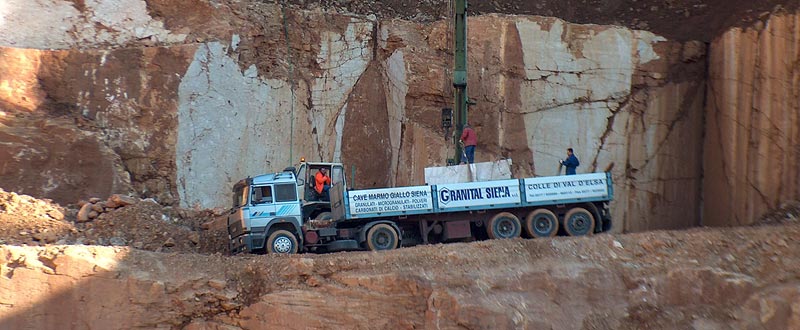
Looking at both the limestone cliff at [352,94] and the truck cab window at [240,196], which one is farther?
the limestone cliff at [352,94]

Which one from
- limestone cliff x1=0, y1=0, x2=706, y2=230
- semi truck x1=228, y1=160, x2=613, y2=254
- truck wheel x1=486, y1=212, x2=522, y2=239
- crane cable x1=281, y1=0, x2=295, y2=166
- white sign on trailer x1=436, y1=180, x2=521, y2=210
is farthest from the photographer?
crane cable x1=281, y1=0, x2=295, y2=166

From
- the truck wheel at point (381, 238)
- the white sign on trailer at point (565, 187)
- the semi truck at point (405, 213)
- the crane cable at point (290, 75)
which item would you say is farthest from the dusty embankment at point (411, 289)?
the crane cable at point (290, 75)

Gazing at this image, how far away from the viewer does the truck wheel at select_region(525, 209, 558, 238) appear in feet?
71.4

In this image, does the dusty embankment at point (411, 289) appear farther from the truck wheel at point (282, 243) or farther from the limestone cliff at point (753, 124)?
the limestone cliff at point (753, 124)

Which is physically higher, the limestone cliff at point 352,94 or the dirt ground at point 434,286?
the limestone cliff at point 352,94

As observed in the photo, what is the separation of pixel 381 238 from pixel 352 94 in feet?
28.0

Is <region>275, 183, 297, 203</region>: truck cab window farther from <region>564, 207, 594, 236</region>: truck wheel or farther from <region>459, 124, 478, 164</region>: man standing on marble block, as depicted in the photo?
<region>564, 207, 594, 236</region>: truck wheel

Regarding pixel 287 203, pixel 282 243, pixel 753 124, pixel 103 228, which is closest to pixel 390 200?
pixel 287 203

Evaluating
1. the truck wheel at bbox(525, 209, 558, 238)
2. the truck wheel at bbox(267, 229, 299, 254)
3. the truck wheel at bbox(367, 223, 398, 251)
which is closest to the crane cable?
the truck wheel at bbox(267, 229, 299, 254)

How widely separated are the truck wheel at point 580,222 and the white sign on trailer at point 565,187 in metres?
0.33

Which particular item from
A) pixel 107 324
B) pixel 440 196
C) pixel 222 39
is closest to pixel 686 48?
pixel 440 196

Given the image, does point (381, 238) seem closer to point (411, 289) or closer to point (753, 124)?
point (411, 289)

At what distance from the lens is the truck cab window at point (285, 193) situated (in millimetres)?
21203

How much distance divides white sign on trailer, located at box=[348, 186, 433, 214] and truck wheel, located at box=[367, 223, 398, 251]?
0.36 meters
